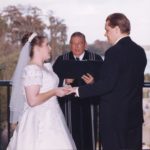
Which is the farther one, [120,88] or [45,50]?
[45,50]

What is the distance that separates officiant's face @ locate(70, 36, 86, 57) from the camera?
3.99 metres

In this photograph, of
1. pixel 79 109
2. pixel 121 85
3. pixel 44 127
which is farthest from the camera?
pixel 79 109

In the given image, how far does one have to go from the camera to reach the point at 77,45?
13.1 feet

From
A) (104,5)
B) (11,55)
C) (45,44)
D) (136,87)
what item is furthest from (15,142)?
(104,5)

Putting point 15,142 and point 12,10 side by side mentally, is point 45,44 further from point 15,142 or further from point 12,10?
point 12,10

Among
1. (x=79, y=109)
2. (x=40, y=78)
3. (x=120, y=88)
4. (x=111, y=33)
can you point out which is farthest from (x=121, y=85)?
(x=79, y=109)

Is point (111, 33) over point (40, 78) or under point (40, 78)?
over

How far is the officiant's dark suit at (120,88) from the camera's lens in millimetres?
2547

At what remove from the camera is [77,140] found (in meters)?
3.98

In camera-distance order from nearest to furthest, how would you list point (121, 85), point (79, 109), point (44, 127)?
point (121, 85)
point (44, 127)
point (79, 109)

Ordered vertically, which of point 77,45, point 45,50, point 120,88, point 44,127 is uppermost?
point 77,45

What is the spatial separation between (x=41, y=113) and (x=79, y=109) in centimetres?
118

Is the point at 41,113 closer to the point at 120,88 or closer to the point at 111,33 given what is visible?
the point at 120,88

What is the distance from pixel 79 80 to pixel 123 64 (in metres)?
1.14
